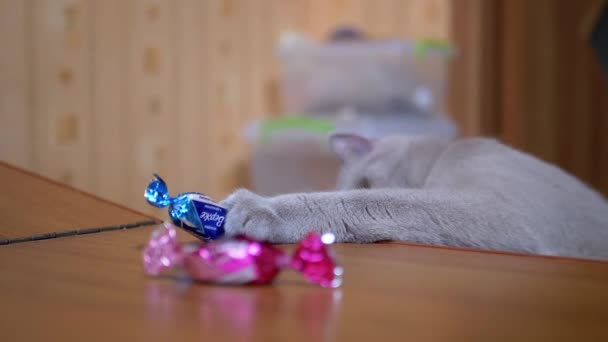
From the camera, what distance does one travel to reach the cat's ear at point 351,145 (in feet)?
4.53

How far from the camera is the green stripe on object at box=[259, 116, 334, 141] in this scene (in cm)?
250

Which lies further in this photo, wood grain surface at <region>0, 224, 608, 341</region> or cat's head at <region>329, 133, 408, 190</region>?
cat's head at <region>329, 133, 408, 190</region>

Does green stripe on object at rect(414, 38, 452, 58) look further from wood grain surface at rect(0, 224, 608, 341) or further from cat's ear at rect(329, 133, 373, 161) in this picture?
wood grain surface at rect(0, 224, 608, 341)

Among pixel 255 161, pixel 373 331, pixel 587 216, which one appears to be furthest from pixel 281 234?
pixel 255 161

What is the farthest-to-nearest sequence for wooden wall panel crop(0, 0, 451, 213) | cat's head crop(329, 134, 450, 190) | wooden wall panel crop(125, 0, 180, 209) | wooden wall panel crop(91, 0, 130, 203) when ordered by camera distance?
1. wooden wall panel crop(125, 0, 180, 209)
2. wooden wall panel crop(91, 0, 130, 203)
3. wooden wall panel crop(0, 0, 451, 213)
4. cat's head crop(329, 134, 450, 190)

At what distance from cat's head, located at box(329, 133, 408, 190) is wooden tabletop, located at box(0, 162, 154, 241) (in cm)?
51

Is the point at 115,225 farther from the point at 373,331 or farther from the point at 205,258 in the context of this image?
the point at 373,331

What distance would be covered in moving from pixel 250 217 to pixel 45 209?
29cm

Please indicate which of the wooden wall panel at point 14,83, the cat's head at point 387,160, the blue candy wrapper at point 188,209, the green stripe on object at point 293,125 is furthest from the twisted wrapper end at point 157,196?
the green stripe on object at point 293,125

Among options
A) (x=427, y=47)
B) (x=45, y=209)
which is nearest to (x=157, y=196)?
(x=45, y=209)

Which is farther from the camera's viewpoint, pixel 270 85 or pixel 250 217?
pixel 270 85

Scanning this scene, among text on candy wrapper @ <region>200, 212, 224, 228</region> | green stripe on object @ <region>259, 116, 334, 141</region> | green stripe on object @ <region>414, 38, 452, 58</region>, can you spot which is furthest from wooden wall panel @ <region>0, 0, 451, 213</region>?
text on candy wrapper @ <region>200, 212, 224, 228</region>

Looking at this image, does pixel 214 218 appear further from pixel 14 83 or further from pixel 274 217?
pixel 14 83

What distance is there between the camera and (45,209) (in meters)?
0.84
